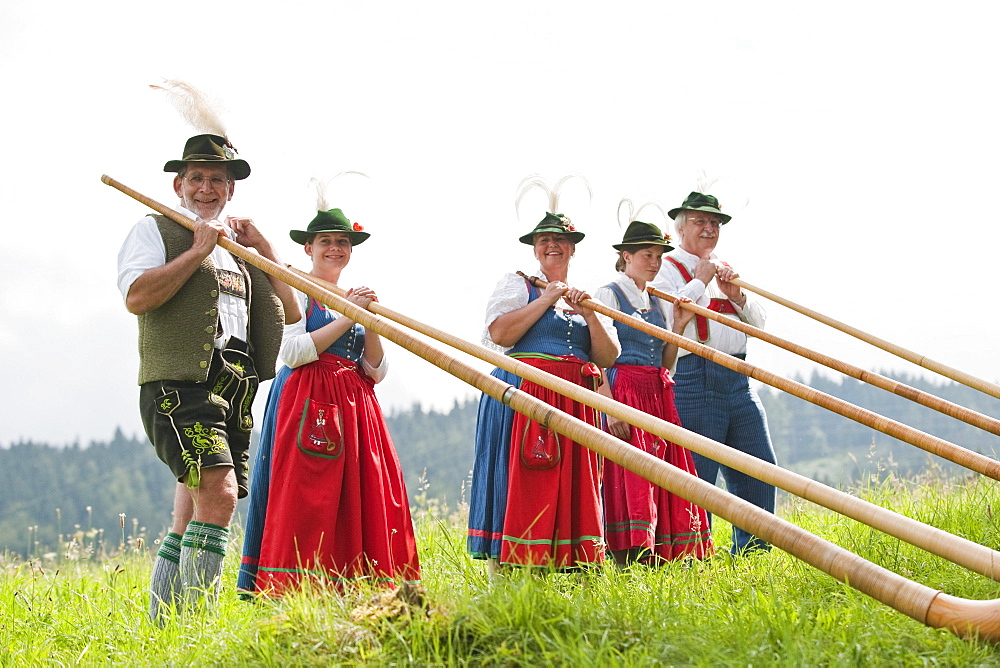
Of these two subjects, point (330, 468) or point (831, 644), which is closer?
point (831, 644)

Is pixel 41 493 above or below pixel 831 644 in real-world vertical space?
below

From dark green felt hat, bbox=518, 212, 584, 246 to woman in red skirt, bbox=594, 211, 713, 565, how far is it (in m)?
0.42

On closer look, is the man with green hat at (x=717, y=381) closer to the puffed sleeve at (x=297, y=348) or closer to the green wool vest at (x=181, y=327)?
the puffed sleeve at (x=297, y=348)

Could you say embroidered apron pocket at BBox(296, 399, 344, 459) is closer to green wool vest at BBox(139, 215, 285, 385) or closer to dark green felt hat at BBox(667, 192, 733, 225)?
green wool vest at BBox(139, 215, 285, 385)

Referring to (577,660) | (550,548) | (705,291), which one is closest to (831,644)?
(577,660)

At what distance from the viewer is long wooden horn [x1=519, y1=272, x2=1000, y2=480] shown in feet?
12.0

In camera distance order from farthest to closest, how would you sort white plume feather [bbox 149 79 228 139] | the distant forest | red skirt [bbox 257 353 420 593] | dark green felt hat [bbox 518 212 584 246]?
the distant forest
dark green felt hat [bbox 518 212 584 246]
white plume feather [bbox 149 79 228 139]
red skirt [bbox 257 353 420 593]

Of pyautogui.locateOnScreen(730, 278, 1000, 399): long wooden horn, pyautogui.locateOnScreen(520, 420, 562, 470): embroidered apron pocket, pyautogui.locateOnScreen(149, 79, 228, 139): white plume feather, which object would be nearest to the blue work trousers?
pyautogui.locateOnScreen(730, 278, 1000, 399): long wooden horn

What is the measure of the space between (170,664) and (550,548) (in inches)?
79.3

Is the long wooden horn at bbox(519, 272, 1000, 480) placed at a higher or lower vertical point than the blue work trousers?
higher

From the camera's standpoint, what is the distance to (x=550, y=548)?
14.5 feet

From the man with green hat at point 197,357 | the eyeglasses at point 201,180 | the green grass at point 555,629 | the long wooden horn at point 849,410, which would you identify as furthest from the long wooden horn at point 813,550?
the eyeglasses at point 201,180

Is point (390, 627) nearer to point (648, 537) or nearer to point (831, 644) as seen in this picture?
point (831, 644)

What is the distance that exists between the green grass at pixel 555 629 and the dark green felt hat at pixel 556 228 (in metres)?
1.93
